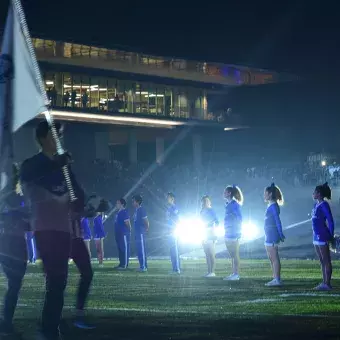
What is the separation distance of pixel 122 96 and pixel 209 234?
7610 centimetres

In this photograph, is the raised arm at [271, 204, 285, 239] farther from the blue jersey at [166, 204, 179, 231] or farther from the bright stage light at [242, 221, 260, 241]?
the bright stage light at [242, 221, 260, 241]

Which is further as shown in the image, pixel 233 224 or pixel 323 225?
pixel 233 224

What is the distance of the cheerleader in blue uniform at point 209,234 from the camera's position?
2239 centimetres

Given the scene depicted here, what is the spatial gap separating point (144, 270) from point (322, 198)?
29.2ft

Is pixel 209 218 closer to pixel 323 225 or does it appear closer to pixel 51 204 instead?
pixel 323 225

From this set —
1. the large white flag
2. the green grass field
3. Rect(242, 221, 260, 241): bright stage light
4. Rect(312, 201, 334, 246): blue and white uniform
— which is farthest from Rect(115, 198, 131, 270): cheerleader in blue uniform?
the large white flag

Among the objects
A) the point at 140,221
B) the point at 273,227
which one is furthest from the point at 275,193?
the point at 140,221

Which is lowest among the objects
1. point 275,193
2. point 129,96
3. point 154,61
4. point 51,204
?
point 51,204

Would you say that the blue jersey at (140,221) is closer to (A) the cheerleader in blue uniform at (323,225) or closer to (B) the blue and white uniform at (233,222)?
(B) the blue and white uniform at (233,222)

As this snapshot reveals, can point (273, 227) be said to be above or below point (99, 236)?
below

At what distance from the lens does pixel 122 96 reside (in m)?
98.4

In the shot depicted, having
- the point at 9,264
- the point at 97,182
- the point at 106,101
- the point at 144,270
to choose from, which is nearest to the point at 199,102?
the point at 106,101

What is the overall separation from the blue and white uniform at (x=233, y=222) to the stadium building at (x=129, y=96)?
188 feet

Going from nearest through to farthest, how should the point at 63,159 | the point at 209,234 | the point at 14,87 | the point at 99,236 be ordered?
the point at 63,159 < the point at 14,87 < the point at 209,234 < the point at 99,236
